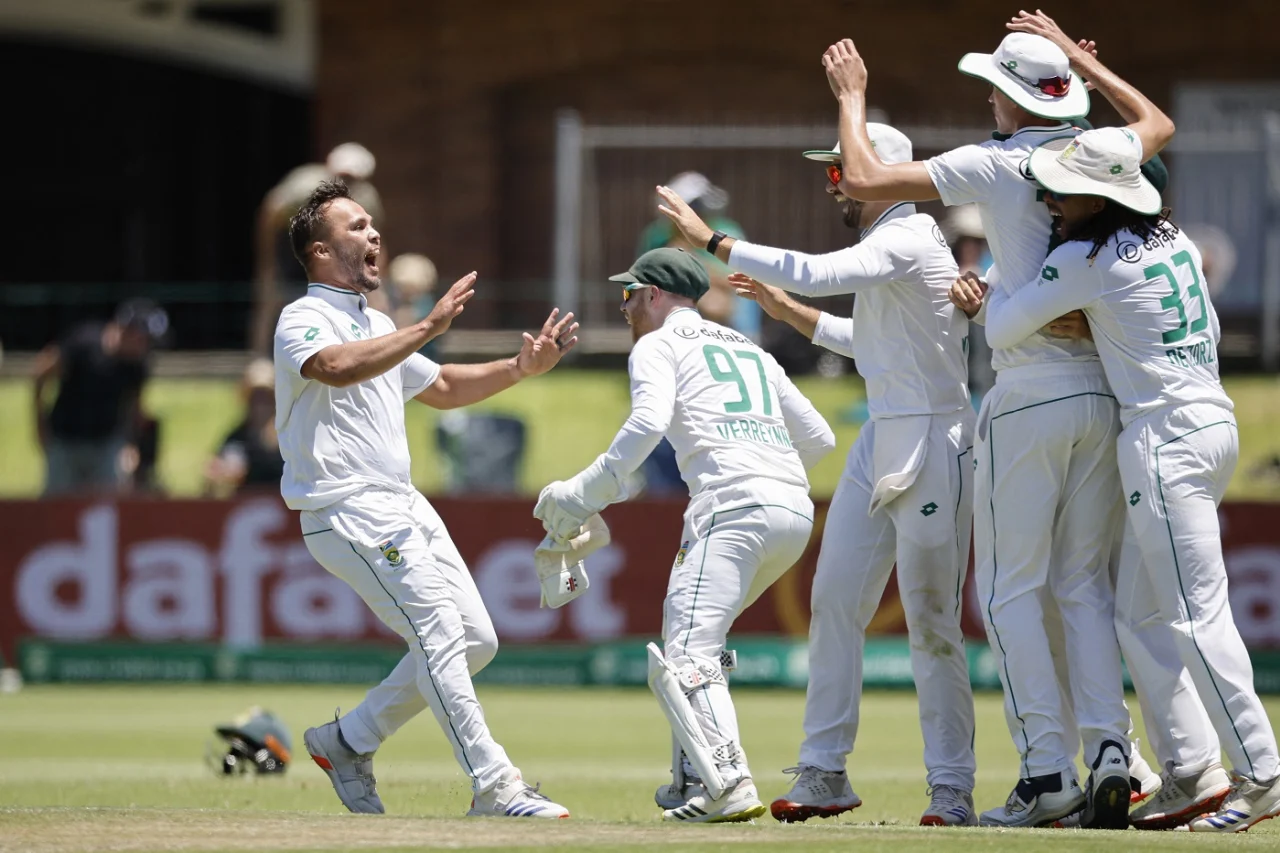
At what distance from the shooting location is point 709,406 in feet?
24.0

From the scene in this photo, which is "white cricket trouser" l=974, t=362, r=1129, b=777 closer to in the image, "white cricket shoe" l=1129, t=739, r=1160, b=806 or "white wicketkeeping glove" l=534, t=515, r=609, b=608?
"white cricket shoe" l=1129, t=739, r=1160, b=806

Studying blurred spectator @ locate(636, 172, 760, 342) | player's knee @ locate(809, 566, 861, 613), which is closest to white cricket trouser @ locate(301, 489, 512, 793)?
player's knee @ locate(809, 566, 861, 613)

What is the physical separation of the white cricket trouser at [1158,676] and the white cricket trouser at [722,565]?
4.01 feet

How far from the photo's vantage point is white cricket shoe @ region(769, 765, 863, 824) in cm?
719

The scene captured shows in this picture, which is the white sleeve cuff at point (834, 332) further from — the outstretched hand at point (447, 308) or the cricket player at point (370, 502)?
the outstretched hand at point (447, 308)

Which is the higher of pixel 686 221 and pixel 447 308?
pixel 686 221

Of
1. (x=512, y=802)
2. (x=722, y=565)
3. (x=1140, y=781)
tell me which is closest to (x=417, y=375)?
(x=722, y=565)

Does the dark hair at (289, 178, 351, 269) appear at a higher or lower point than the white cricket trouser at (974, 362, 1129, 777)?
higher

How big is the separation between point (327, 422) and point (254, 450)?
744 centimetres

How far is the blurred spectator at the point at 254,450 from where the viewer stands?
46.9 ft

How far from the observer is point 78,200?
22.9 metres

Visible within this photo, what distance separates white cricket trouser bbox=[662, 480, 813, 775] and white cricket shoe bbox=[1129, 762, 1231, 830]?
1.46 m

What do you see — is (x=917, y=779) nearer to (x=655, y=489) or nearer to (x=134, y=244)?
(x=655, y=489)

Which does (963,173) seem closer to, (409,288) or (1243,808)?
(1243,808)
